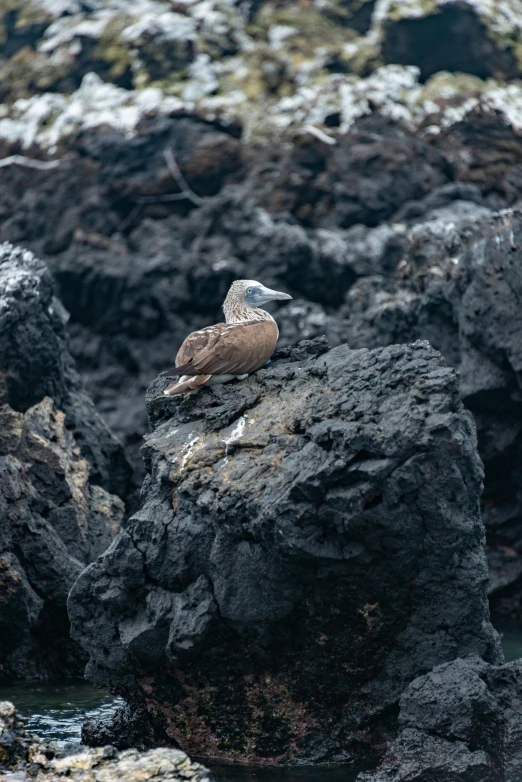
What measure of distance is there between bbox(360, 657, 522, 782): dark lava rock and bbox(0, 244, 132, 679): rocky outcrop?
475 centimetres

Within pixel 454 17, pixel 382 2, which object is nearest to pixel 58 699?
pixel 454 17

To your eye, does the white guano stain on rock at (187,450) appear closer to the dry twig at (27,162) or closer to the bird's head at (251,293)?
the bird's head at (251,293)

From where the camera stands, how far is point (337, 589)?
25.6 ft

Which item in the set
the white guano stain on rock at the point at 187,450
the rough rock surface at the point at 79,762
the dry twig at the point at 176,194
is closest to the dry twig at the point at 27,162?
the dry twig at the point at 176,194

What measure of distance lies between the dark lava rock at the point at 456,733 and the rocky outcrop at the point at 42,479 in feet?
15.6

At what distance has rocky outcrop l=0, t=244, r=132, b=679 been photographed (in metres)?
10.9

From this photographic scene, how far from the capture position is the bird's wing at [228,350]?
9.11 metres

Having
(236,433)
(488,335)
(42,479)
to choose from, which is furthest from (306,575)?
(488,335)

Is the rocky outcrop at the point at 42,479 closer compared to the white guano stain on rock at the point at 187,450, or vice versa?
the white guano stain on rock at the point at 187,450

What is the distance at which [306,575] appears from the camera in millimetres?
7789

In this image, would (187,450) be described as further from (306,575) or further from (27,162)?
(27,162)

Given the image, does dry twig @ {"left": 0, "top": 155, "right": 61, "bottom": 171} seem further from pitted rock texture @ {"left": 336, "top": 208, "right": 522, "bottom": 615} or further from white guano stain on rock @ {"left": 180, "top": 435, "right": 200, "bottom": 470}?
white guano stain on rock @ {"left": 180, "top": 435, "right": 200, "bottom": 470}

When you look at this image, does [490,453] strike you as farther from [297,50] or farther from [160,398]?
[297,50]

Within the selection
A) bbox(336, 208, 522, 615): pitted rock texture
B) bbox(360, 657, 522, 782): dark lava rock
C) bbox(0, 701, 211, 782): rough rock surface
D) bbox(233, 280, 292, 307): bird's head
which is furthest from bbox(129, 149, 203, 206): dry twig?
bbox(0, 701, 211, 782): rough rock surface
